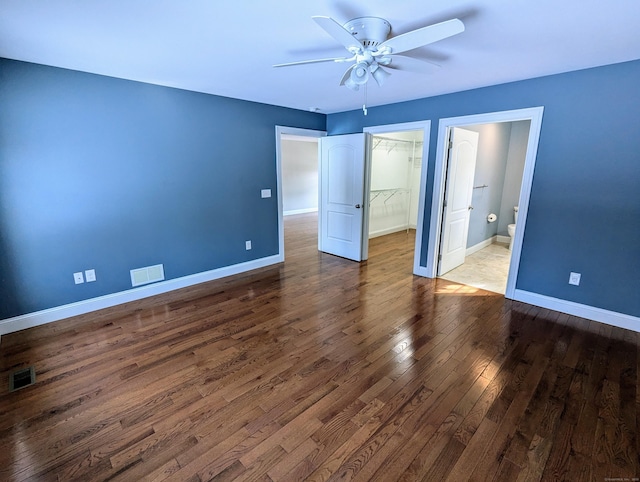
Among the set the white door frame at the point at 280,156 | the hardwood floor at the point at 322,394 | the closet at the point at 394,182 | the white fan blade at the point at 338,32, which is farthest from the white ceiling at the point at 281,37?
the closet at the point at 394,182

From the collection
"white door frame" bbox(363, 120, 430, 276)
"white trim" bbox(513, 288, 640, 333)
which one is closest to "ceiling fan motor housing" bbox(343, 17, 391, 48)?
"white door frame" bbox(363, 120, 430, 276)

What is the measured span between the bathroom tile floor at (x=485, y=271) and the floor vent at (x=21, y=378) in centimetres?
445

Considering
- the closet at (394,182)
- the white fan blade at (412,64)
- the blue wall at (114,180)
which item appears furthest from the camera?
the closet at (394,182)

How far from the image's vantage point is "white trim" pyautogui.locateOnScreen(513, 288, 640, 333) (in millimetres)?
2936

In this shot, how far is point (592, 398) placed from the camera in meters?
2.07

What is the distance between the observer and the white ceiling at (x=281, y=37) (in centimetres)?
177

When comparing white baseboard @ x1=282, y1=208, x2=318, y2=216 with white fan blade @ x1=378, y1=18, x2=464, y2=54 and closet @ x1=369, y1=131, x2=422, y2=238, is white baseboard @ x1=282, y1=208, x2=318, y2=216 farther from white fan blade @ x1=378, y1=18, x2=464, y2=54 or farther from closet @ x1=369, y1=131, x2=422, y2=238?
white fan blade @ x1=378, y1=18, x2=464, y2=54

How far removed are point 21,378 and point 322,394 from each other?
2.23 m

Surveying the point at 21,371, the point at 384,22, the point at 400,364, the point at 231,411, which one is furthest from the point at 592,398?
the point at 21,371

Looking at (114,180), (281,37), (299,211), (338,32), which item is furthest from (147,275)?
(299,211)

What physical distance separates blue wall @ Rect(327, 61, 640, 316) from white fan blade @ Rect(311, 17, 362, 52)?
7.61ft

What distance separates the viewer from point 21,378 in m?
2.27

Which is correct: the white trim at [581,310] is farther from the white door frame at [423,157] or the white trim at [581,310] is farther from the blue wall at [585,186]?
the white door frame at [423,157]

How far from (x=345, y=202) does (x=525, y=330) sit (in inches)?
119
